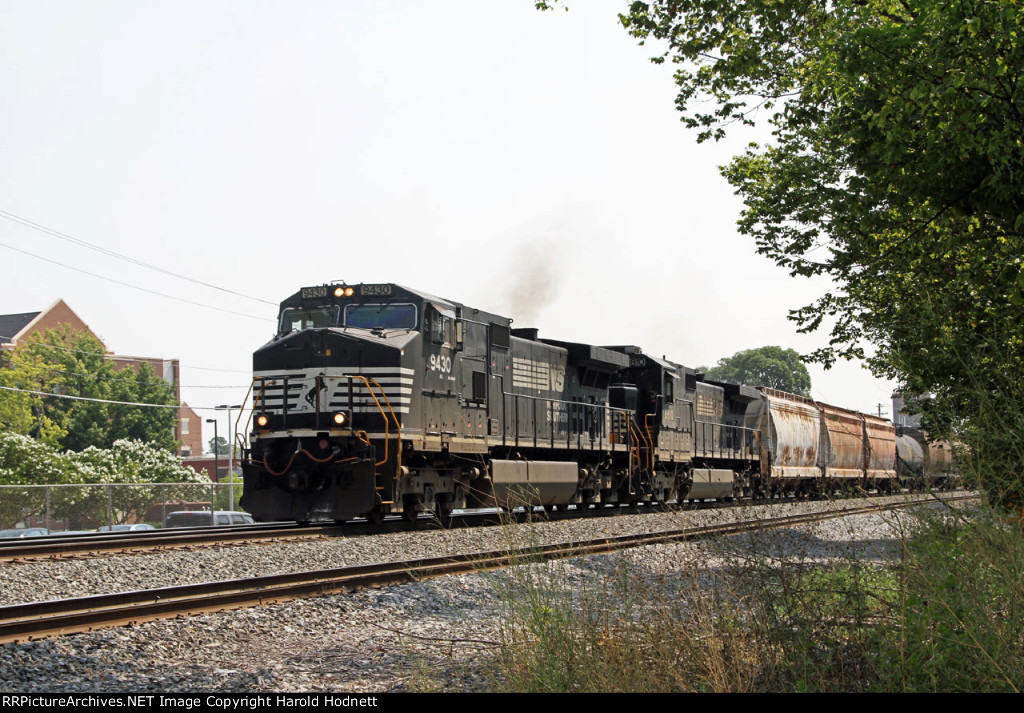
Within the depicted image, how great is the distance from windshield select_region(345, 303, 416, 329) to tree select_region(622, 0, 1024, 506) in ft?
18.7

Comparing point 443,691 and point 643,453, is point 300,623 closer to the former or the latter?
point 443,691

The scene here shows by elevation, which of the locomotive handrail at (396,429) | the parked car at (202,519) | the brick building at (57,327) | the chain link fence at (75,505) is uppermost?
the brick building at (57,327)

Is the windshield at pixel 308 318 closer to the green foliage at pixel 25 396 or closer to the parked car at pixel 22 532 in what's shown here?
the parked car at pixel 22 532

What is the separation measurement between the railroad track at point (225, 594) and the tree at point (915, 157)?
84.0 inches

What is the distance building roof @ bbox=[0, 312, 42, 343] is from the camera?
7494 cm

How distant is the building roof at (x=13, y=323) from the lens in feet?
246

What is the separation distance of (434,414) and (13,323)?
7168cm

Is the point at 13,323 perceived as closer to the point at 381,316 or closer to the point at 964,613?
the point at 381,316

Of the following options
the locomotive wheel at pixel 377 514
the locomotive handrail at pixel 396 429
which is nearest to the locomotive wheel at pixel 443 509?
the locomotive wheel at pixel 377 514

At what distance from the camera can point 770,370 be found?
13238cm

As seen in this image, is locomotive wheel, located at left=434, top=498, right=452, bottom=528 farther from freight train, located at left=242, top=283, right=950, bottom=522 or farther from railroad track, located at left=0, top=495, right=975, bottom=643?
railroad track, located at left=0, top=495, right=975, bottom=643

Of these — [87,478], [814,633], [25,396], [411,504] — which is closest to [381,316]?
[411,504]

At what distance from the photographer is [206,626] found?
303 inches
